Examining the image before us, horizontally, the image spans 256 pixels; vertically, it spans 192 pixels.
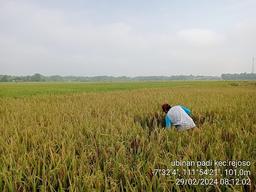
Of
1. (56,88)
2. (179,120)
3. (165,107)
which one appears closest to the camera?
(179,120)

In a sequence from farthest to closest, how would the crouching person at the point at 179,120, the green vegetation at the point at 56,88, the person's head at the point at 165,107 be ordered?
the green vegetation at the point at 56,88 < the person's head at the point at 165,107 < the crouching person at the point at 179,120

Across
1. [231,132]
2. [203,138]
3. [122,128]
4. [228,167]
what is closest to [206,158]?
[228,167]

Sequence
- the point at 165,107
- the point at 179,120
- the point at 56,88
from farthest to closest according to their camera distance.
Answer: the point at 56,88 → the point at 165,107 → the point at 179,120

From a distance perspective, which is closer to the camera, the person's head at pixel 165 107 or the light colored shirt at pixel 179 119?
the light colored shirt at pixel 179 119

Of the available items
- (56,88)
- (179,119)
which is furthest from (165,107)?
(56,88)

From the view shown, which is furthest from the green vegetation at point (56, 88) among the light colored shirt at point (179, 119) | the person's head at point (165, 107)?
the light colored shirt at point (179, 119)

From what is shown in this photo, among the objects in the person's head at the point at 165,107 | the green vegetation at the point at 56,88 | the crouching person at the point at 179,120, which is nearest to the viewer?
the crouching person at the point at 179,120

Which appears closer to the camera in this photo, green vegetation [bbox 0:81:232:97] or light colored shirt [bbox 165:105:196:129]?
light colored shirt [bbox 165:105:196:129]

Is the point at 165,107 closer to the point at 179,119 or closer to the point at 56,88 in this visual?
the point at 179,119

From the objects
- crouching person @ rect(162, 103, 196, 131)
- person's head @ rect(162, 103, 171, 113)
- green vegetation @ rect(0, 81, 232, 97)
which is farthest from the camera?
green vegetation @ rect(0, 81, 232, 97)

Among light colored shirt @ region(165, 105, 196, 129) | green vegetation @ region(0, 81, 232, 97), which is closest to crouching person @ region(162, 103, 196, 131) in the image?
light colored shirt @ region(165, 105, 196, 129)

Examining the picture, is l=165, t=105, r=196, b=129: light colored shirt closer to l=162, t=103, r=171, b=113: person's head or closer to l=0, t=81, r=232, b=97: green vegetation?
l=162, t=103, r=171, b=113: person's head

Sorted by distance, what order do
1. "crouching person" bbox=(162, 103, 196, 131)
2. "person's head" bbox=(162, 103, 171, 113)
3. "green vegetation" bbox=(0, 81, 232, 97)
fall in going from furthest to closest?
"green vegetation" bbox=(0, 81, 232, 97) < "person's head" bbox=(162, 103, 171, 113) < "crouching person" bbox=(162, 103, 196, 131)

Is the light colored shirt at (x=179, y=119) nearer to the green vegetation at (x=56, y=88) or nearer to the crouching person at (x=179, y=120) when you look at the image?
the crouching person at (x=179, y=120)
